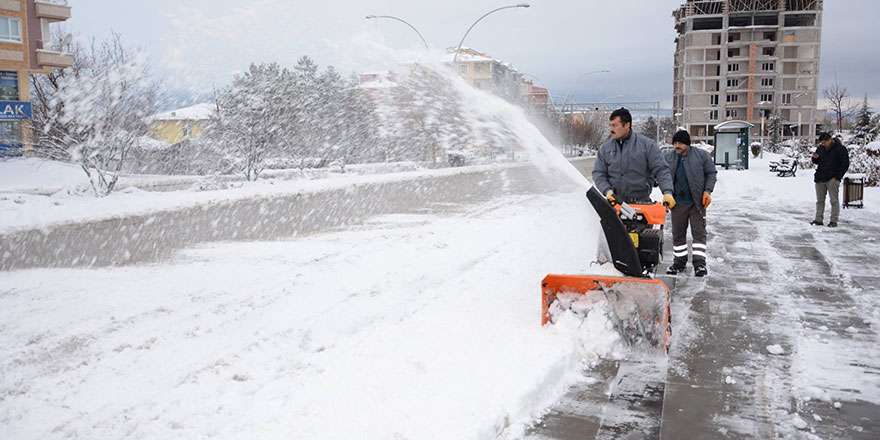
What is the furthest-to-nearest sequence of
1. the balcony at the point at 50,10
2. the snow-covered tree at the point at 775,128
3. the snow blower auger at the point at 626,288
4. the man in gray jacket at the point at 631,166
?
the snow-covered tree at the point at 775,128 < the balcony at the point at 50,10 < the man in gray jacket at the point at 631,166 < the snow blower auger at the point at 626,288

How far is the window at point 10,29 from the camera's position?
88.9ft

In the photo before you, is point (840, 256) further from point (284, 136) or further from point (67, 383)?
point (284, 136)

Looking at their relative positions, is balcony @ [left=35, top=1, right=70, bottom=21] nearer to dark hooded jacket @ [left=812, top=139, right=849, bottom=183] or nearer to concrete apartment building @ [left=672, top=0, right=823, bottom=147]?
dark hooded jacket @ [left=812, top=139, right=849, bottom=183]

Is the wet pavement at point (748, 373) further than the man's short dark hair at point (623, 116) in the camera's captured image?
No

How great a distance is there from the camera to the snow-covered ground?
12.7 feet

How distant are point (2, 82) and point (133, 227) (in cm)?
2283

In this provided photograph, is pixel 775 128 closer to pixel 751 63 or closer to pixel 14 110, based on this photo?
pixel 751 63

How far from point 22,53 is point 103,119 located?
1262 cm

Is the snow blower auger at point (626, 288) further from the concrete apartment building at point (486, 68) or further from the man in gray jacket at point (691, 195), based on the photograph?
the concrete apartment building at point (486, 68)

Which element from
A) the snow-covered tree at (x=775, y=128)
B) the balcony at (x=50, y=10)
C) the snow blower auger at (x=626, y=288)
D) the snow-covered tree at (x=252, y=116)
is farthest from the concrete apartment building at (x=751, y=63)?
the snow blower auger at (x=626, y=288)

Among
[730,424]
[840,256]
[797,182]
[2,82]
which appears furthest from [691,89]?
[730,424]

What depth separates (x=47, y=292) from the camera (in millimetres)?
7609

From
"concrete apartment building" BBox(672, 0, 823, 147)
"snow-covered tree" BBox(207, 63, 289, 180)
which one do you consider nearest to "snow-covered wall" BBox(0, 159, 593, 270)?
"snow-covered tree" BBox(207, 63, 289, 180)

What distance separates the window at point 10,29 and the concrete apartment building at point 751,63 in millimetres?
87612
